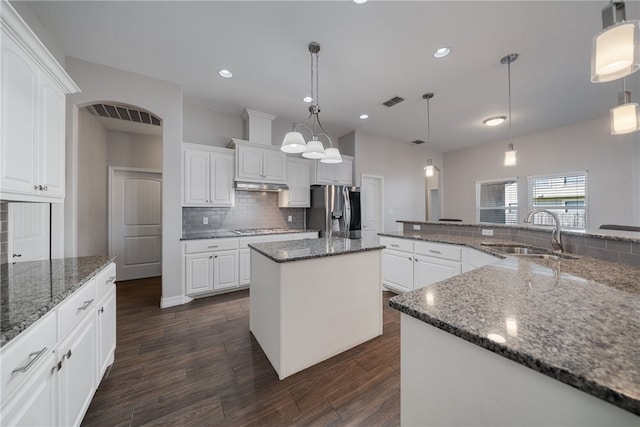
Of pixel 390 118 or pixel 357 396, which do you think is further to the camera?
pixel 390 118

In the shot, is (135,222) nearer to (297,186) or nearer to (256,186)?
(256,186)

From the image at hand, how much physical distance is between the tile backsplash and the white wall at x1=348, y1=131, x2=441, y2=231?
1.66 m

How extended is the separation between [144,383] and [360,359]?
1.63 meters

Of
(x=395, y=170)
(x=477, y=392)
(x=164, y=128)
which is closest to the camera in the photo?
(x=477, y=392)

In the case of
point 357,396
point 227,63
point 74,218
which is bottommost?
point 357,396

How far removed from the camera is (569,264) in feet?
4.81

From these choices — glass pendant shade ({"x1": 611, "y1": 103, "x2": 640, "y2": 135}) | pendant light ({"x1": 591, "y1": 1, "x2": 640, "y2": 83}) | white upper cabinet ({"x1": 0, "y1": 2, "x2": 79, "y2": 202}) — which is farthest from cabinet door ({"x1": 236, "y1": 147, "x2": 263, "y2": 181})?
glass pendant shade ({"x1": 611, "y1": 103, "x2": 640, "y2": 135})

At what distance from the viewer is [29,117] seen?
138cm

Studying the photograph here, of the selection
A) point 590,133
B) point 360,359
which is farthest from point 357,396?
point 590,133

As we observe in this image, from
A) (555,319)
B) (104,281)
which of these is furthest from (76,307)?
(555,319)

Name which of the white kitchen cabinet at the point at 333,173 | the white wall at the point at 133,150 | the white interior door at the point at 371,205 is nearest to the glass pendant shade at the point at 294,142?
the white kitchen cabinet at the point at 333,173

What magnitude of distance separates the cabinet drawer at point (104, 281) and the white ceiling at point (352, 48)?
2141mm

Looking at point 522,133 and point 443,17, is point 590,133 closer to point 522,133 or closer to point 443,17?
point 522,133

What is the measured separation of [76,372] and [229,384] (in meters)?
0.87
